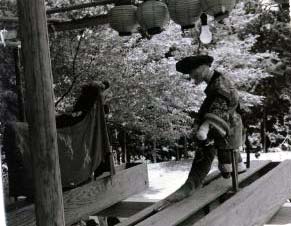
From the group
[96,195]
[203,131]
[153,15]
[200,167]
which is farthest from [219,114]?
[96,195]

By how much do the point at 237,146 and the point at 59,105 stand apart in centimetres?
427

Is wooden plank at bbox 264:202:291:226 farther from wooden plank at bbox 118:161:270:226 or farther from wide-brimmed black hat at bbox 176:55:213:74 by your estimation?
wide-brimmed black hat at bbox 176:55:213:74

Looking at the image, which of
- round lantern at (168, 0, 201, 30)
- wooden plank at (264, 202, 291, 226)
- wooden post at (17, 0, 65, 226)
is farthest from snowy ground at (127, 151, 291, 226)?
wooden post at (17, 0, 65, 226)

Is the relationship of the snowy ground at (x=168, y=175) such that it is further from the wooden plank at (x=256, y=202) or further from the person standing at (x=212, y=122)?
the person standing at (x=212, y=122)

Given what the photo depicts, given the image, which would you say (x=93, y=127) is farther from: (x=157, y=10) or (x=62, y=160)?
(x=157, y=10)

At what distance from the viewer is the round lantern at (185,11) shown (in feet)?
14.6

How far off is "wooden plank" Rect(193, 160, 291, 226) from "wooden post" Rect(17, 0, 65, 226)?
0.95 metres

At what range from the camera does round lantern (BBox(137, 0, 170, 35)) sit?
186 inches

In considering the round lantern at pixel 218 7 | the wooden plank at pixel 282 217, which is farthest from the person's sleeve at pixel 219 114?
the wooden plank at pixel 282 217

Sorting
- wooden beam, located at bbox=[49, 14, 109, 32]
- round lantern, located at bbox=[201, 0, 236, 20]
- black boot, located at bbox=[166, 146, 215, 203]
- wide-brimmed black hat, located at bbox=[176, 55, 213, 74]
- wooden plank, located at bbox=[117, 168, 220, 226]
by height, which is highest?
wooden beam, located at bbox=[49, 14, 109, 32]

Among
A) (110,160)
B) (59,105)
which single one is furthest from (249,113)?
(110,160)

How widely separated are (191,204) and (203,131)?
0.57 m

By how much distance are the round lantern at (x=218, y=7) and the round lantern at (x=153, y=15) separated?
0.52 m

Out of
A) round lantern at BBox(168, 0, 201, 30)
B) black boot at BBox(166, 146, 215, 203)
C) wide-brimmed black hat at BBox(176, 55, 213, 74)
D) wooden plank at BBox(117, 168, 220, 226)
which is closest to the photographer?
wooden plank at BBox(117, 168, 220, 226)
